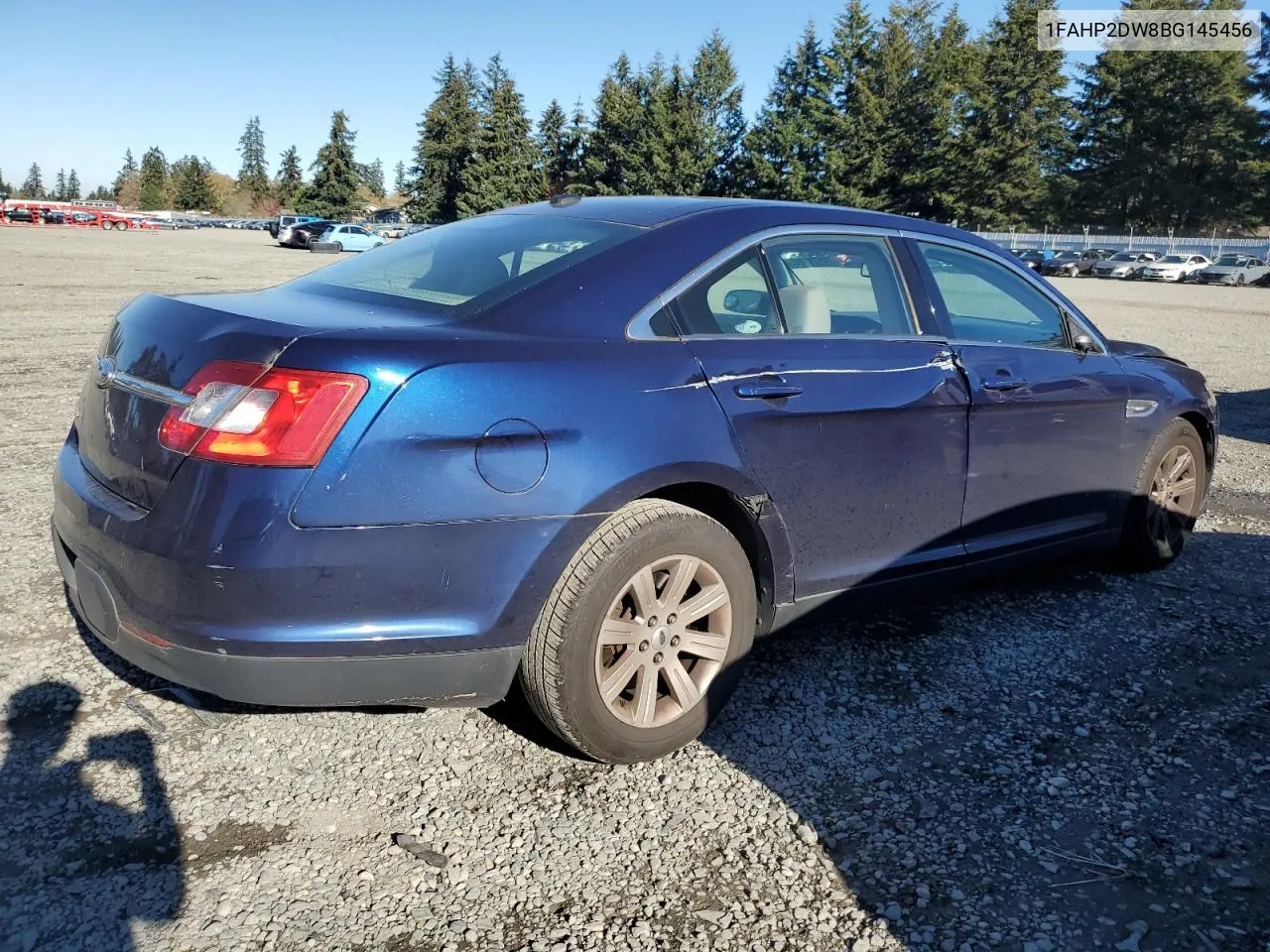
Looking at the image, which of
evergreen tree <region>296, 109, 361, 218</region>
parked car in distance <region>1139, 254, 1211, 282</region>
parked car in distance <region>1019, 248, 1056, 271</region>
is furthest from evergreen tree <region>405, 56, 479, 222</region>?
parked car in distance <region>1139, 254, 1211, 282</region>

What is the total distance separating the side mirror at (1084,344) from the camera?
4.24 meters

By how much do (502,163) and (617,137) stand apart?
35.2 ft

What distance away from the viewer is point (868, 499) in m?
3.29

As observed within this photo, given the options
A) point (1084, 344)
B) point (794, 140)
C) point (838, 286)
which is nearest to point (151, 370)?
point (838, 286)

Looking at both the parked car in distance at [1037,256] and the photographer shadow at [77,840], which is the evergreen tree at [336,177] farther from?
the photographer shadow at [77,840]

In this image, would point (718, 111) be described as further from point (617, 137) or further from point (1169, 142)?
point (1169, 142)

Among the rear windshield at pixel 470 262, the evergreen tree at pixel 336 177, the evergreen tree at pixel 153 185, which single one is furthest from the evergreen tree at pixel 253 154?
the rear windshield at pixel 470 262

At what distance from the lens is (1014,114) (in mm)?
66438

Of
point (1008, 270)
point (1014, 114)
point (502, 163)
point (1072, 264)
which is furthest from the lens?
point (502, 163)

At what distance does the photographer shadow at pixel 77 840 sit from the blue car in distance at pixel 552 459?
0.39 m

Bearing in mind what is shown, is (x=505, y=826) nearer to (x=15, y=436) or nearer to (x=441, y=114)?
(x=15, y=436)

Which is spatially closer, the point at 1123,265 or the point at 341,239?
the point at 341,239

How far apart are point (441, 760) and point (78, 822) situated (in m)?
0.91

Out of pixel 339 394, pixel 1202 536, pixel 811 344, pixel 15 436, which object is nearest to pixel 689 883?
pixel 339 394
